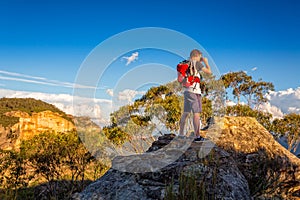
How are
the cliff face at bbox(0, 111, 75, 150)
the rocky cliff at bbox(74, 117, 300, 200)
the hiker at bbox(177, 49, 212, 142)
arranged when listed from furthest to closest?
the cliff face at bbox(0, 111, 75, 150) < the hiker at bbox(177, 49, 212, 142) < the rocky cliff at bbox(74, 117, 300, 200)

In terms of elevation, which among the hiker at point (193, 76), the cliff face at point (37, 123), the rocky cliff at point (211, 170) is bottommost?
the rocky cliff at point (211, 170)

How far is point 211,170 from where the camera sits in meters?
4.64

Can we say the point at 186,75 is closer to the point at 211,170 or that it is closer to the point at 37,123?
the point at 211,170

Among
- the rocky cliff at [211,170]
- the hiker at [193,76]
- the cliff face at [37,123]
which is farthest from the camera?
the cliff face at [37,123]

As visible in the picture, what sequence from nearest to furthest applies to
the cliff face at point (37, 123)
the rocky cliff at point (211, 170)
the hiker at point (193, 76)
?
1. the rocky cliff at point (211, 170)
2. the hiker at point (193, 76)
3. the cliff face at point (37, 123)

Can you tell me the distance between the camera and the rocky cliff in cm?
420

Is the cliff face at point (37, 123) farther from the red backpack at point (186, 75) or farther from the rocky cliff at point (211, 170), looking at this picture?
the red backpack at point (186, 75)

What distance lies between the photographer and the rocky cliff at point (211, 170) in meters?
4.20

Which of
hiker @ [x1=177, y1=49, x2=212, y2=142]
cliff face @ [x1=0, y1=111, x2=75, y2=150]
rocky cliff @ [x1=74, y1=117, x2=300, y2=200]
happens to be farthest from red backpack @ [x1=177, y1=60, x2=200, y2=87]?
cliff face @ [x1=0, y1=111, x2=75, y2=150]

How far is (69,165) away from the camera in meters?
8.75

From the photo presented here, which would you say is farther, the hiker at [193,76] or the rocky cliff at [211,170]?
the hiker at [193,76]

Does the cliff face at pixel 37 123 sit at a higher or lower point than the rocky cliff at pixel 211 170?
higher

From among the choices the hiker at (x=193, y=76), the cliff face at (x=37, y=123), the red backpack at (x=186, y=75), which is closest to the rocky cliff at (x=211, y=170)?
the hiker at (x=193, y=76)

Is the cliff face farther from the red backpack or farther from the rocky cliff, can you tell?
the red backpack
